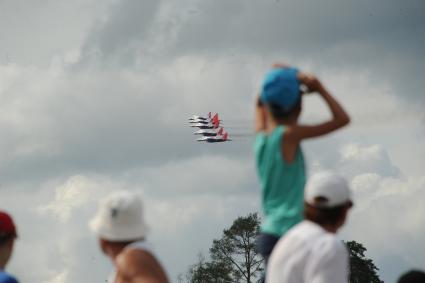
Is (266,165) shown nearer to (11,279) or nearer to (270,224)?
(270,224)

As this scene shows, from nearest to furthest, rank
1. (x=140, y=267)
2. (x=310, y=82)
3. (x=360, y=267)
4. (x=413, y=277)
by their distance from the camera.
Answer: (x=413, y=277) → (x=140, y=267) → (x=310, y=82) → (x=360, y=267)

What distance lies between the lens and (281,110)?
32.4 ft

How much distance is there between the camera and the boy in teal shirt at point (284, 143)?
971 cm

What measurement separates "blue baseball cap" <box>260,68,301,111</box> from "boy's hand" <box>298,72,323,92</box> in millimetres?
46

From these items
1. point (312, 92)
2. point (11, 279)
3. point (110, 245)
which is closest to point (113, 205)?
point (110, 245)

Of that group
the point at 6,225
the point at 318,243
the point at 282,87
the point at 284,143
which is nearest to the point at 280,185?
the point at 284,143

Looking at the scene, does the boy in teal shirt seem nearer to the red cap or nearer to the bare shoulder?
the bare shoulder

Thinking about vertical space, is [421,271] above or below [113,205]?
below

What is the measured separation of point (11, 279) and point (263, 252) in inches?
86.3

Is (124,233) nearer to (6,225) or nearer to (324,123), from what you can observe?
(6,225)

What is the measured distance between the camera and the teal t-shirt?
32.1ft

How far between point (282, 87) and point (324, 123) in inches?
19.5

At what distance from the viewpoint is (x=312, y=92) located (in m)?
9.79

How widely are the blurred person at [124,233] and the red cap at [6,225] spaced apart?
4.29 feet
